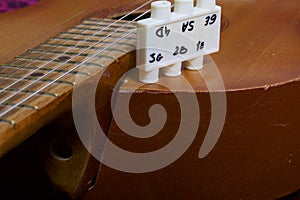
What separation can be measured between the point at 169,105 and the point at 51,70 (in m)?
0.14

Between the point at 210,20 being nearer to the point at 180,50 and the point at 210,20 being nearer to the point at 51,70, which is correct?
the point at 180,50

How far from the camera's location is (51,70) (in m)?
0.61

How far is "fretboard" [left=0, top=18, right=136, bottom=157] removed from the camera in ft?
1.69

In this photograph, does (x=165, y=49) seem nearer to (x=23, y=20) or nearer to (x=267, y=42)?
(x=267, y=42)

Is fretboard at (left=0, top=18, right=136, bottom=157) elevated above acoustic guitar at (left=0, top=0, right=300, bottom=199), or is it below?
above

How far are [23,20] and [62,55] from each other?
252 millimetres

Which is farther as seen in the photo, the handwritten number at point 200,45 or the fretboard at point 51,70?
the handwritten number at point 200,45

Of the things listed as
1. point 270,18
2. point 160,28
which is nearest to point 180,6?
point 160,28

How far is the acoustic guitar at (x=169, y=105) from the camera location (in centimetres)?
62

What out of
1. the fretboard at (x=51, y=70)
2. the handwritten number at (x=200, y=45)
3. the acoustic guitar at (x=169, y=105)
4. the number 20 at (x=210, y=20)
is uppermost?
the number 20 at (x=210, y=20)

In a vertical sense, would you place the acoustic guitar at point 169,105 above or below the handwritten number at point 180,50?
below

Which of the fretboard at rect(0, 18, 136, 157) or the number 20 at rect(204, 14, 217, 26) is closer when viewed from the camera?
the fretboard at rect(0, 18, 136, 157)

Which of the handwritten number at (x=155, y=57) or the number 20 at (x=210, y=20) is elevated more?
the number 20 at (x=210, y=20)

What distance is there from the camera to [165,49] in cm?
63
